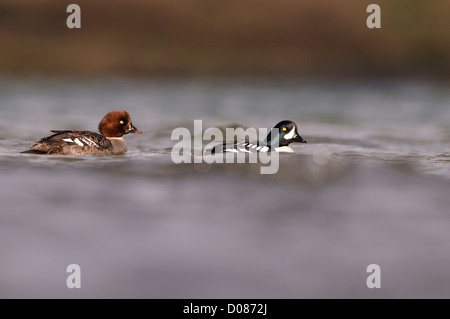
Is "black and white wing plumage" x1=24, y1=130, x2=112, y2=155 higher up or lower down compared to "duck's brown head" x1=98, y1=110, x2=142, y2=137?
lower down

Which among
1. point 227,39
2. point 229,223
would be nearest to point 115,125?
point 229,223

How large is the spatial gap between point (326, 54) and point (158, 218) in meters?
16.4

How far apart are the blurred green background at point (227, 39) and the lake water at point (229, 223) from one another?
29.8 feet

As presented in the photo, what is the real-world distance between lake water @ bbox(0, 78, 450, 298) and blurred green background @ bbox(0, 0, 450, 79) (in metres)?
9.08

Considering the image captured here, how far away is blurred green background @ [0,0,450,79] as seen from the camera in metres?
21.3

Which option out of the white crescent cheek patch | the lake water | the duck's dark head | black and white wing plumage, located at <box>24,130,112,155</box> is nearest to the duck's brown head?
the lake water

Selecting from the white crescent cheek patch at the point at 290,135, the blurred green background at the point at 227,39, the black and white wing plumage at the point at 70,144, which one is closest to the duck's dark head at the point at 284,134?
the white crescent cheek patch at the point at 290,135

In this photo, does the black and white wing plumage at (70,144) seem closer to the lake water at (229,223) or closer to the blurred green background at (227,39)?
the lake water at (229,223)

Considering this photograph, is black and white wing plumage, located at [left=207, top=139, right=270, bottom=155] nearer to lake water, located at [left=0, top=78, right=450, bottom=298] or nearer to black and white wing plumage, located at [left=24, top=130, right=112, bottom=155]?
lake water, located at [left=0, top=78, right=450, bottom=298]

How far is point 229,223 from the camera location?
21.1 ft

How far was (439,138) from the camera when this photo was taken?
1341cm

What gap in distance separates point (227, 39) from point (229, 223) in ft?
52.1

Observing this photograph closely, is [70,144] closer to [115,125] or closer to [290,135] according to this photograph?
[115,125]

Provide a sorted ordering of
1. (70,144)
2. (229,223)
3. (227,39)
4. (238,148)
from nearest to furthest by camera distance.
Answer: (229,223) < (70,144) < (238,148) < (227,39)
